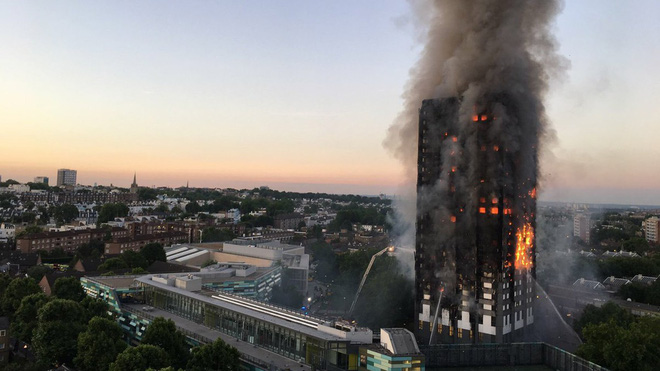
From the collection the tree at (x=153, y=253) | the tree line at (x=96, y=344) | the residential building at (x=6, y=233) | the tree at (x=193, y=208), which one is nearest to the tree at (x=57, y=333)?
the tree line at (x=96, y=344)

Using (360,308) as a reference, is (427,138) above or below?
above

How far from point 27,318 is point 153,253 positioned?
3210cm

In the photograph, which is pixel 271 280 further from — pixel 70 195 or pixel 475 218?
pixel 70 195

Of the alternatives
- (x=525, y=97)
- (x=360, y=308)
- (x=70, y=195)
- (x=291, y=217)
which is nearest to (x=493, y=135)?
(x=525, y=97)

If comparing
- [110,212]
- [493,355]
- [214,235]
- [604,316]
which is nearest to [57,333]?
[493,355]

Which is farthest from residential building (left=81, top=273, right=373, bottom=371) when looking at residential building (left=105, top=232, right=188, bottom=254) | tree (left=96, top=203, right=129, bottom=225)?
tree (left=96, top=203, right=129, bottom=225)

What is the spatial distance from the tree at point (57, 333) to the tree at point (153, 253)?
116ft

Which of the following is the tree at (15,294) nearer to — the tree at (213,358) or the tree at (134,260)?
the tree at (134,260)

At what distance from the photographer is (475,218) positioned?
145 ft

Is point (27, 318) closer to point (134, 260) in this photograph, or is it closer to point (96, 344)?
point (96, 344)

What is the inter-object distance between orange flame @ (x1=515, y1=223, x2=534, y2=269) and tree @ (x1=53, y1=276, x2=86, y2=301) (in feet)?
125

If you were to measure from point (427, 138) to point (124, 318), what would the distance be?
3039cm

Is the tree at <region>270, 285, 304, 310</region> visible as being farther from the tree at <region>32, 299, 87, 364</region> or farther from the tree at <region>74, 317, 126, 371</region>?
the tree at <region>74, 317, 126, 371</region>

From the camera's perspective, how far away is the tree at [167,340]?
1196 inches
